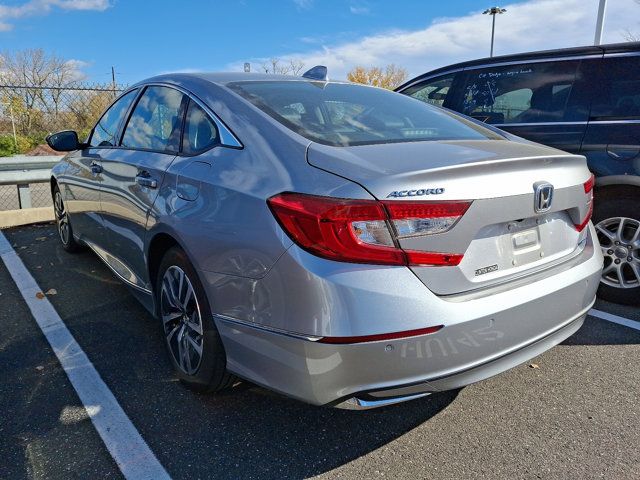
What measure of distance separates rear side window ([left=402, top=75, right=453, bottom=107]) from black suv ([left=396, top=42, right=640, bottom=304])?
0.65m

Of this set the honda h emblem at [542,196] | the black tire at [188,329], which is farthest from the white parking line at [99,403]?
the honda h emblem at [542,196]

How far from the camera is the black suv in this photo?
3.54 meters

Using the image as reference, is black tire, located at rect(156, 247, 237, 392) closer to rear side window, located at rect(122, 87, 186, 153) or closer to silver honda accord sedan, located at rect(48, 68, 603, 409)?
silver honda accord sedan, located at rect(48, 68, 603, 409)

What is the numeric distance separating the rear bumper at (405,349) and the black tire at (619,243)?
2.01 metres

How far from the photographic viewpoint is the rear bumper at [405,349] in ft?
5.59

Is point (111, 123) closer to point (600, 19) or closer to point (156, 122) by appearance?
point (156, 122)

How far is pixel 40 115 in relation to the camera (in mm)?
14531

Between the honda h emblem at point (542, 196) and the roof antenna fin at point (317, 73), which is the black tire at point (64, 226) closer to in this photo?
the roof antenna fin at point (317, 73)

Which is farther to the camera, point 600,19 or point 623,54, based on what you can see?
point 600,19

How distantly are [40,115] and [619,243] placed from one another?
15488mm

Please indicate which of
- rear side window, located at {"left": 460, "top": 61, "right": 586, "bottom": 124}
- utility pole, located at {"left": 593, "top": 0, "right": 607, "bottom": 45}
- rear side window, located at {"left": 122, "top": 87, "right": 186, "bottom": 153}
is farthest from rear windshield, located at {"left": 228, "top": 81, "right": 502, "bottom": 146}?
utility pole, located at {"left": 593, "top": 0, "right": 607, "bottom": 45}

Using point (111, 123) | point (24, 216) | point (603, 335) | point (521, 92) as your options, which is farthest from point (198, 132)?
point (24, 216)

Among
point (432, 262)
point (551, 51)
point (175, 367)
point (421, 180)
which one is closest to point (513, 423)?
point (432, 262)

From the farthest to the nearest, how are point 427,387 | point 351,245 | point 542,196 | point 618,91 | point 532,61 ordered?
point 532,61
point 618,91
point 542,196
point 427,387
point 351,245
